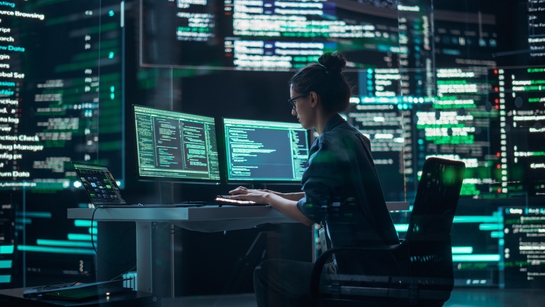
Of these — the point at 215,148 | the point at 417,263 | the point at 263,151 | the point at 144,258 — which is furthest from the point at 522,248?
the point at 144,258

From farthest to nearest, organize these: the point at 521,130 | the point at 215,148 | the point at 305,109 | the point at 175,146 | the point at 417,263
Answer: the point at 521,130 < the point at 215,148 < the point at 175,146 < the point at 305,109 < the point at 417,263

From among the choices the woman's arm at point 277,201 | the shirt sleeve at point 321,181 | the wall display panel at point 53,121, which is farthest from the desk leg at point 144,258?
the wall display panel at point 53,121

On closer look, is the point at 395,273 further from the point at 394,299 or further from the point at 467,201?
the point at 467,201

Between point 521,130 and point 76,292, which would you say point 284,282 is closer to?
point 76,292

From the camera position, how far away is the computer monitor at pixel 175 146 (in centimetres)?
224

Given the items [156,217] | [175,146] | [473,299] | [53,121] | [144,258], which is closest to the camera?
[156,217]

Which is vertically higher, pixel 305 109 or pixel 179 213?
pixel 305 109

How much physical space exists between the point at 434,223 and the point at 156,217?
3.02 feet

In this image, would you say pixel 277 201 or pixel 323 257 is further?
pixel 277 201

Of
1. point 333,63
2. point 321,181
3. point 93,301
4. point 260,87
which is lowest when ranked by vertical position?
point 93,301

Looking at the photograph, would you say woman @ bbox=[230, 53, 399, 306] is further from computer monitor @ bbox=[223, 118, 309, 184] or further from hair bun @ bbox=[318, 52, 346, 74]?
computer monitor @ bbox=[223, 118, 309, 184]

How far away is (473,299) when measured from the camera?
3.41 metres

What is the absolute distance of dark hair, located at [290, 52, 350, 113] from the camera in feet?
6.14

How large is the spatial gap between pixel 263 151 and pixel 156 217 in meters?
0.98
